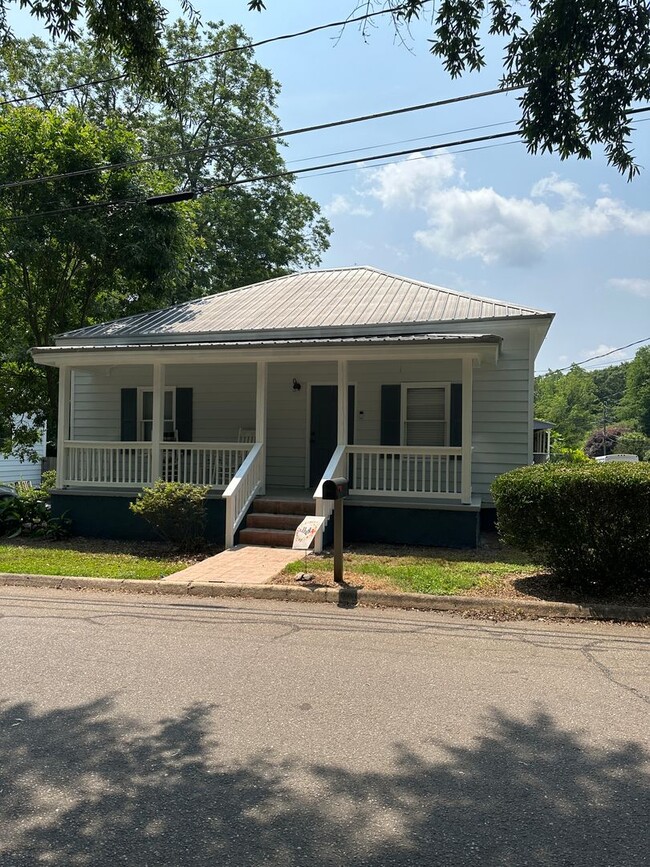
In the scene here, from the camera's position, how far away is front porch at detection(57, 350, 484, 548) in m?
11.0

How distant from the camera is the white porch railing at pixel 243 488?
405 inches

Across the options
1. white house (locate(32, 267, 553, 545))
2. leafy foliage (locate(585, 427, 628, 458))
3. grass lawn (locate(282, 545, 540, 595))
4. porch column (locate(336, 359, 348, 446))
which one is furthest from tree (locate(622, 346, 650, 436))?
grass lawn (locate(282, 545, 540, 595))

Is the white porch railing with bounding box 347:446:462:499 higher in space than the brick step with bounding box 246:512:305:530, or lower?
higher

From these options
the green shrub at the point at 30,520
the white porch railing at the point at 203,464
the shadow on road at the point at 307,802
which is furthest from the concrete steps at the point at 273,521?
the shadow on road at the point at 307,802

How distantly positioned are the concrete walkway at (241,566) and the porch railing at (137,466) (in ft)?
6.61

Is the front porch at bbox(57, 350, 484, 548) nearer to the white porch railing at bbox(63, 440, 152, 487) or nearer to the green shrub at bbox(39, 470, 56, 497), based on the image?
the white porch railing at bbox(63, 440, 152, 487)

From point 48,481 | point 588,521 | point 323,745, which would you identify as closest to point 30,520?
point 48,481

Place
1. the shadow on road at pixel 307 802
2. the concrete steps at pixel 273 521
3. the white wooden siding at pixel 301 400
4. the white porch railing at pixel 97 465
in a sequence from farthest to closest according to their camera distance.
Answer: the white wooden siding at pixel 301 400
the white porch railing at pixel 97 465
the concrete steps at pixel 273 521
the shadow on road at pixel 307 802

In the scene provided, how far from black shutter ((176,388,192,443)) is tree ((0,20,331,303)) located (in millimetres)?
10955

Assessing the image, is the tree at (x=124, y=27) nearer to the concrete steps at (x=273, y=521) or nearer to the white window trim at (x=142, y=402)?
the concrete steps at (x=273, y=521)

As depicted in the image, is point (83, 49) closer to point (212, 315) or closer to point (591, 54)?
point (212, 315)

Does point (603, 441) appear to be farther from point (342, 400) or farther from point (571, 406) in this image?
point (342, 400)

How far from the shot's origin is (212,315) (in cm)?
1498

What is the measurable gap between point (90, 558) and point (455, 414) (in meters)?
6.92
